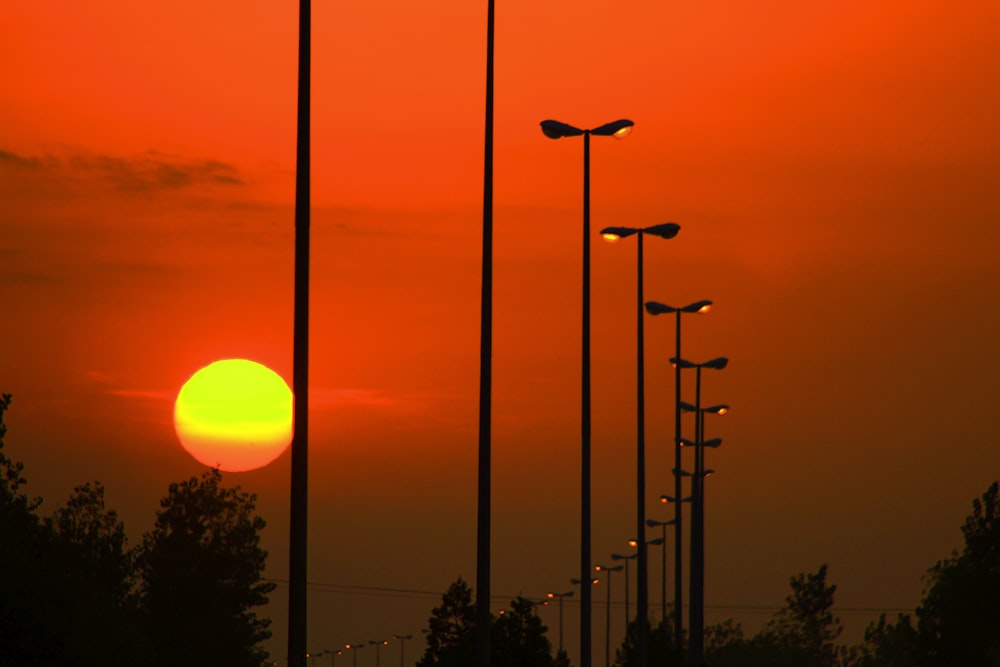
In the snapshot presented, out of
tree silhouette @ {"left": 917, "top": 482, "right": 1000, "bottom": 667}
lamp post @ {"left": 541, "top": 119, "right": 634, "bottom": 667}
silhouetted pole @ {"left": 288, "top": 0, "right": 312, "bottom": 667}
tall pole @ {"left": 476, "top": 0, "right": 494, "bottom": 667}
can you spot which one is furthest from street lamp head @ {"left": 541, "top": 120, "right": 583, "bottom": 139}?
tree silhouette @ {"left": 917, "top": 482, "right": 1000, "bottom": 667}

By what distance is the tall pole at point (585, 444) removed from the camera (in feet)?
153

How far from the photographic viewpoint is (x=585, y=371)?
47812 mm

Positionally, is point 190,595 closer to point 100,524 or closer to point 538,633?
point 100,524

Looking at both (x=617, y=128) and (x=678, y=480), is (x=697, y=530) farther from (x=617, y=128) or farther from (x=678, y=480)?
(x=617, y=128)

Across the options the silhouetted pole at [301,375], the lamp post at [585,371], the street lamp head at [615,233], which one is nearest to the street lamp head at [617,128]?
the lamp post at [585,371]

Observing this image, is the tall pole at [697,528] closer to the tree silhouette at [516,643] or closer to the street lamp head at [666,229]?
the tree silhouette at [516,643]

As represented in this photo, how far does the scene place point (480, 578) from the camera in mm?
36562

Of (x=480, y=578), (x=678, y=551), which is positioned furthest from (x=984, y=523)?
(x=480, y=578)

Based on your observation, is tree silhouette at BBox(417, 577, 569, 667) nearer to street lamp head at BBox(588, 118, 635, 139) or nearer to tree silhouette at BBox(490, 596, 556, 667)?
tree silhouette at BBox(490, 596, 556, 667)

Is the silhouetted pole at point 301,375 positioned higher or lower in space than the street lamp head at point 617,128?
lower

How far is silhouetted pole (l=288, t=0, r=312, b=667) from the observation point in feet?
82.9

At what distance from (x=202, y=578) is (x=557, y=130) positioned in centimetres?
3431

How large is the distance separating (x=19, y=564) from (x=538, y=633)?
75.7 ft

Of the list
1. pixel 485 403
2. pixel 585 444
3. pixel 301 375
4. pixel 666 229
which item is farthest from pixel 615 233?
pixel 301 375
